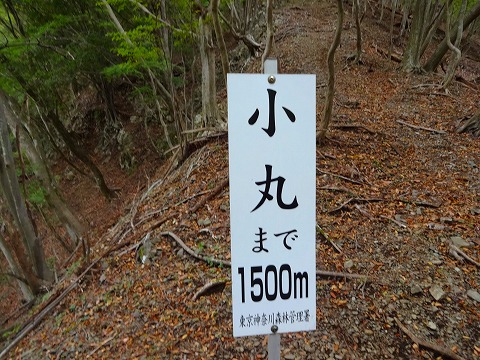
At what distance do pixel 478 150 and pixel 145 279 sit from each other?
5.74 meters

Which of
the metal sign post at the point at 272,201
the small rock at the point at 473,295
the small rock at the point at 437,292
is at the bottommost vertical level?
the small rock at the point at 473,295

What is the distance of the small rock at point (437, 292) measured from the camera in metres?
2.92

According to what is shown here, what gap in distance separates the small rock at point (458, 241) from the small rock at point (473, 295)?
641mm

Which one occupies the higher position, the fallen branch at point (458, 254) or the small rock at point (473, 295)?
the fallen branch at point (458, 254)

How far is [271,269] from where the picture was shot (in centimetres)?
171

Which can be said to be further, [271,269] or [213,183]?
[213,183]

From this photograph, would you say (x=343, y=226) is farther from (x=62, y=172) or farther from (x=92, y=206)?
(x=62, y=172)

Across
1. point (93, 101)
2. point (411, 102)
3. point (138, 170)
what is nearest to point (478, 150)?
point (411, 102)

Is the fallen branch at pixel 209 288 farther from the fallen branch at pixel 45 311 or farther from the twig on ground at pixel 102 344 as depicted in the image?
the fallen branch at pixel 45 311

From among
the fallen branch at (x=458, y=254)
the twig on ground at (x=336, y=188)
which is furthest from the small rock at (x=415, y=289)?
the twig on ground at (x=336, y=188)

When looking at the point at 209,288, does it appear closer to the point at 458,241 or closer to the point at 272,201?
the point at 272,201

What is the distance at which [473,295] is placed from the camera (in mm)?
2936

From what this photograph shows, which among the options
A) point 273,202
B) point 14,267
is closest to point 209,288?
point 273,202

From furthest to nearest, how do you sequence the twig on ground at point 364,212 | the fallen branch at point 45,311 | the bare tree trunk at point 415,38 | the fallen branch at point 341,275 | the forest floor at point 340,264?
the bare tree trunk at point 415,38
the twig on ground at point 364,212
the fallen branch at point 45,311
the fallen branch at point 341,275
the forest floor at point 340,264
